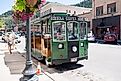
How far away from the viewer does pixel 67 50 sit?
46.3ft

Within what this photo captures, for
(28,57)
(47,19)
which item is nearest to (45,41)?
(47,19)

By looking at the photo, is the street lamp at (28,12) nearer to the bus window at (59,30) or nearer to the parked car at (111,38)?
the bus window at (59,30)

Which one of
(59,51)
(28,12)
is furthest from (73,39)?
(28,12)

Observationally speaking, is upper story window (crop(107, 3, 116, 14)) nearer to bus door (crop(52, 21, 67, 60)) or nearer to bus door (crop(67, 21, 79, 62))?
bus door (crop(67, 21, 79, 62))

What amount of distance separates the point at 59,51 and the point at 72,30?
143cm

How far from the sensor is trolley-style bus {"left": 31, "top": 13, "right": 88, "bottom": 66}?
45.8ft

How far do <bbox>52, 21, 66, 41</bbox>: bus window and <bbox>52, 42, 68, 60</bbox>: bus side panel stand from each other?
9.8 inches

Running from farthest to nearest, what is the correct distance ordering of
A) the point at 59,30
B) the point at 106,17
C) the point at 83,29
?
1. the point at 106,17
2. the point at 83,29
3. the point at 59,30

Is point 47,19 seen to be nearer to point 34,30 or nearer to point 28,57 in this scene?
point 34,30

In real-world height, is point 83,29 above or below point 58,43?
above

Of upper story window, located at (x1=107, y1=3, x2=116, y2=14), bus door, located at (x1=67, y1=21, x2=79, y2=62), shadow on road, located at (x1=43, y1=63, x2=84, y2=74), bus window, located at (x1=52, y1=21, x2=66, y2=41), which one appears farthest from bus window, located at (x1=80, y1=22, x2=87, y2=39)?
upper story window, located at (x1=107, y1=3, x2=116, y2=14)

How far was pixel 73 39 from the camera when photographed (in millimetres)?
14531

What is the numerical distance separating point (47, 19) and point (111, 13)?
3432cm

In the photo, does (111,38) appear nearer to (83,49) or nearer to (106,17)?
(106,17)
